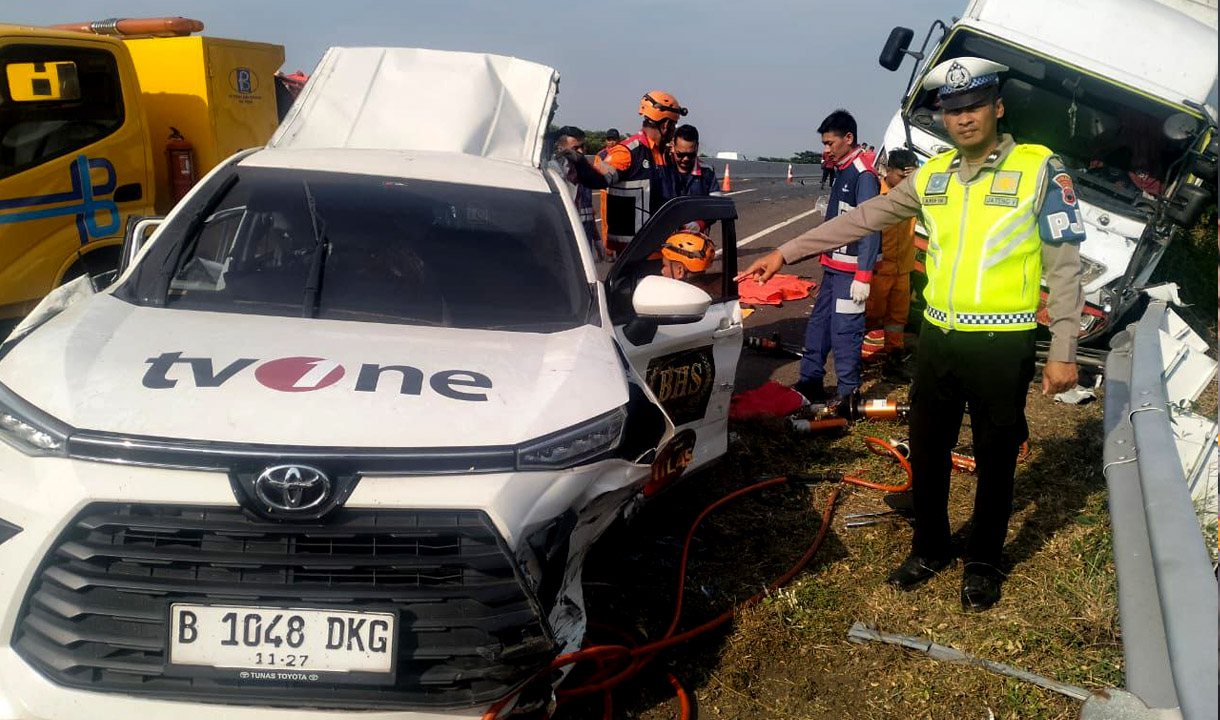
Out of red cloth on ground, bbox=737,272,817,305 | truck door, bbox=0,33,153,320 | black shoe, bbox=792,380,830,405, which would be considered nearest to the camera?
truck door, bbox=0,33,153,320

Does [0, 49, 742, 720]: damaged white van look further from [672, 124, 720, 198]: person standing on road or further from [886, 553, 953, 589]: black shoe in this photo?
[672, 124, 720, 198]: person standing on road

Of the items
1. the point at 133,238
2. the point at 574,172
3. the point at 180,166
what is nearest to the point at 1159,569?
the point at 133,238

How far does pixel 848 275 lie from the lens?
22.6 feet

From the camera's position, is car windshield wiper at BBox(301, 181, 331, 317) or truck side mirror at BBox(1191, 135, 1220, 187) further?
truck side mirror at BBox(1191, 135, 1220, 187)

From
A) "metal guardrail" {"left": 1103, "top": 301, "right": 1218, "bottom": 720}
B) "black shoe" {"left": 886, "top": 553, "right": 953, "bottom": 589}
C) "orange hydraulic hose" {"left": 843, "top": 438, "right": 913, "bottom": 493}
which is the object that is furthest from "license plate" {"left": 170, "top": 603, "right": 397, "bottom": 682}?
"orange hydraulic hose" {"left": 843, "top": 438, "right": 913, "bottom": 493}

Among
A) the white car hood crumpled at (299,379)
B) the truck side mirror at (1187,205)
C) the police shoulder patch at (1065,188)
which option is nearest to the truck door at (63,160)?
the white car hood crumpled at (299,379)

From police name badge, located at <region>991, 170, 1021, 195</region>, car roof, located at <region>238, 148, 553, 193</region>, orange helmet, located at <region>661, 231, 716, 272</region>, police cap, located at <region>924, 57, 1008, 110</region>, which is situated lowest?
orange helmet, located at <region>661, 231, 716, 272</region>

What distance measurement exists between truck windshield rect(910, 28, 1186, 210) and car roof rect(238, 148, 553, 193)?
5642 millimetres

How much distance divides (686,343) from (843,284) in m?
2.77

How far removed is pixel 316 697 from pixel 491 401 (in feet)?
2.96

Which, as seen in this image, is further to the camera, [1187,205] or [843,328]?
[1187,205]

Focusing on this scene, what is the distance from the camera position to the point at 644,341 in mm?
4031

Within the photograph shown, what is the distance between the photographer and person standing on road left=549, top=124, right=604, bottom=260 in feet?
26.0

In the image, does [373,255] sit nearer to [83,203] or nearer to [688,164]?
[83,203]
